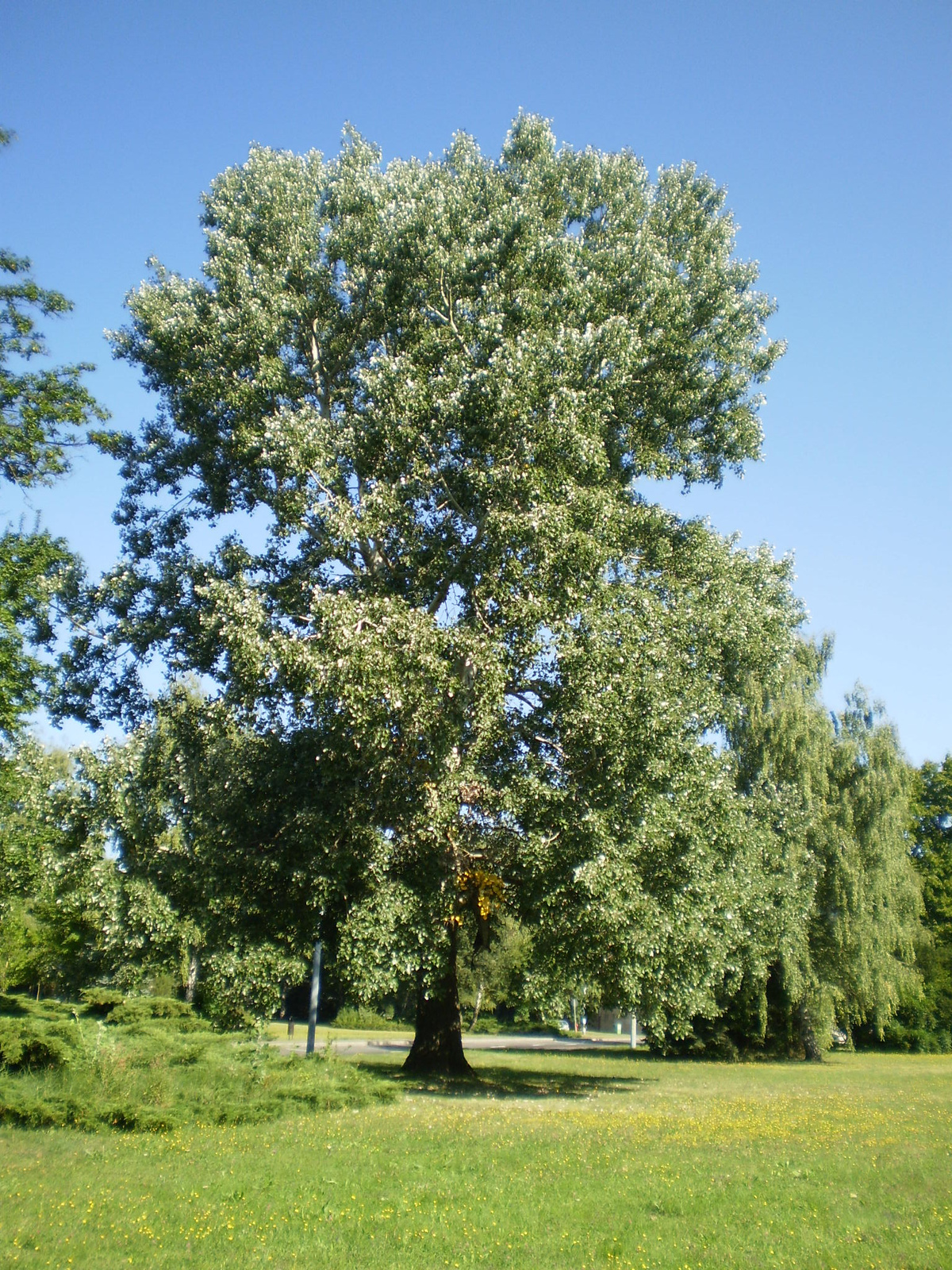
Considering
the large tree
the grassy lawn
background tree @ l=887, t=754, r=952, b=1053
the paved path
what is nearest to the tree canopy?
the large tree

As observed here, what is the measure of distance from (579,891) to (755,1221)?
863 centimetres

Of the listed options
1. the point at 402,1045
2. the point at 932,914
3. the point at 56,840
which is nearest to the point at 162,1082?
the point at 56,840

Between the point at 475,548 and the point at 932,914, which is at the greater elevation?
the point at 475,548

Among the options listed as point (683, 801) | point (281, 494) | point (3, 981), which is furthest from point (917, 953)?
point (3, 981)

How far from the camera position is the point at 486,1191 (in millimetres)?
9414

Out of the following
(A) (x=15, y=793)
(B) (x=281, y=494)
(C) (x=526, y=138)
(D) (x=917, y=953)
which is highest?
(C) (x=526, y=138)

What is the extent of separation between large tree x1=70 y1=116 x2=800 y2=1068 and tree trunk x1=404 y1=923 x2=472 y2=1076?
142 millimetres

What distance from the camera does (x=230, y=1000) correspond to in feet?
59.3

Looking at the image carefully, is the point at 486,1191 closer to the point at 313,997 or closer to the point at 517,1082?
the point at 517,1082

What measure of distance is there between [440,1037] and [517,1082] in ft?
7.56

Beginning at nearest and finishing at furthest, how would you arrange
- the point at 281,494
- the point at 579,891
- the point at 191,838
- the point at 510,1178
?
the point at 510,1178 → the point at 579,891 → the point at 281,494 → the point at 191,838

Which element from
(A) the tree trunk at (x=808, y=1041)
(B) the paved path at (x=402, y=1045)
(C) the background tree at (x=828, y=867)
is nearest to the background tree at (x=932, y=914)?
(C) the background tree at (x=828, y=867)

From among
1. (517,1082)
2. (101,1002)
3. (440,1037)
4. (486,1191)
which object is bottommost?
(517,1082)

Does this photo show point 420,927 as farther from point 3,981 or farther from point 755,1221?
point 3,981
